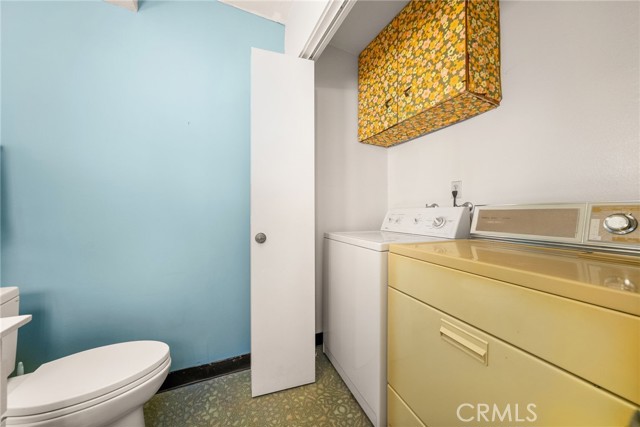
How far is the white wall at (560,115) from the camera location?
836 millimetres

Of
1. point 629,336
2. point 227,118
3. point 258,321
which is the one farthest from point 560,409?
point 227,118

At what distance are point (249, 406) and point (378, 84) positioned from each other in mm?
2175

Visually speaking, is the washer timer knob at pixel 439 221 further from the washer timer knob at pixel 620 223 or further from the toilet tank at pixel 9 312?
the toilet tank at pixel 9 312

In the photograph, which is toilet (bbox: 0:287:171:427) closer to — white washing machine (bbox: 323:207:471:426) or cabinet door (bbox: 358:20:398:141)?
white washing machine (bbox: 323:207:471:426)

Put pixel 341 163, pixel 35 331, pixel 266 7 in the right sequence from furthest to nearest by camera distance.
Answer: pixel 341 163 → pixel 266 7 → pixel 35 331

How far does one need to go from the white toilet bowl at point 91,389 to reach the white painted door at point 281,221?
0.49 metres

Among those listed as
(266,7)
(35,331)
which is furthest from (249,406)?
(266,7)

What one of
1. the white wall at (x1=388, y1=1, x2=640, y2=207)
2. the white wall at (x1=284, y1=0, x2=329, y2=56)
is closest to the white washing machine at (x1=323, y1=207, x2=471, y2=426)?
the white wall at (x1=388, y1=1, x2=640, y2=207)

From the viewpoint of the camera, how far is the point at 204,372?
4.65 ft

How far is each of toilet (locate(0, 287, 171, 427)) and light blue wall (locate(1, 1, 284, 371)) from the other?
0.22m

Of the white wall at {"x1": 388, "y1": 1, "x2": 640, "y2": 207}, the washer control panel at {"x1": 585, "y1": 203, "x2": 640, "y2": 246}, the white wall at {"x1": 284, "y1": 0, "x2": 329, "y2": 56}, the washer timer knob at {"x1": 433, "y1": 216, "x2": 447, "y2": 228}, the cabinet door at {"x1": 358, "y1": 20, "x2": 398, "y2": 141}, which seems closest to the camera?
the washer control panel at {"x1": 585, "y1": 203, "x2": 640, "y2": 246}

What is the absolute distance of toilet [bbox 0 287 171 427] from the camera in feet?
2.49

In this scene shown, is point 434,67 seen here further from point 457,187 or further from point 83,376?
point 83,376

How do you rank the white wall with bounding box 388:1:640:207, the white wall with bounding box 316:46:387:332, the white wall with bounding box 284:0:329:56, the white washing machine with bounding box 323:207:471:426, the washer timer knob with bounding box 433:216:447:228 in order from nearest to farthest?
the white wall with bounding box 388:1:640:207
the white washing machine with bounding box 323:207:471:426
the white wall with bounding box 284:0:329:56
the washer timer knob with bounding box 433:216:447:228
the white wall with bounding box 316:46:387:332
